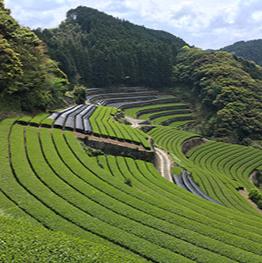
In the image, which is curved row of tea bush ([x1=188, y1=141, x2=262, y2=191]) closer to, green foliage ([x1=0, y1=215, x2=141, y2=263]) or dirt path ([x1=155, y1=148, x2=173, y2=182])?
dirt path ([x1=155, y1=148, x2=173, y2=182])

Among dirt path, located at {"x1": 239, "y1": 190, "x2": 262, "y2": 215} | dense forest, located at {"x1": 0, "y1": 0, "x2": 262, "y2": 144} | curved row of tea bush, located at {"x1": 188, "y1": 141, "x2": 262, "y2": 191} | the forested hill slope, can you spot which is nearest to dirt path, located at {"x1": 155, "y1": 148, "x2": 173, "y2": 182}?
dirt path, located at {"x1": 239, "y1": 190, "x2": 262, "y2": 215}

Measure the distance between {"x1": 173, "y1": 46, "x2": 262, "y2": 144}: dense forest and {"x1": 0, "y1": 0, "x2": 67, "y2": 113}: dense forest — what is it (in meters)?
39.4

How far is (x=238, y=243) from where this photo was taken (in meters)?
17.2

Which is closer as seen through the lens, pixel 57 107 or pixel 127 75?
pixel 57 107

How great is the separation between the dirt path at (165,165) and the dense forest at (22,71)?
1335 centimetres

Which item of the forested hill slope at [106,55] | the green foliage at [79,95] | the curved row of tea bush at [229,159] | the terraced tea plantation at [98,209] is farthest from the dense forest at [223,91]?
the terraced tea plantation at [98,209]

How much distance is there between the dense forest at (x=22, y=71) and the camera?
36481 mm

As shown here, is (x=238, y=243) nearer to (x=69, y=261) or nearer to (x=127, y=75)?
(x=69, y=261)

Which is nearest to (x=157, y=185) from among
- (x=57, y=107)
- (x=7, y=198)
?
(x=7, y=198)

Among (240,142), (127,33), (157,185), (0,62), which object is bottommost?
(240,142)

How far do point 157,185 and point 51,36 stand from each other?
8421 cm

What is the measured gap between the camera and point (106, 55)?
332 feet

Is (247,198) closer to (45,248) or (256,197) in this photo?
(256,197)

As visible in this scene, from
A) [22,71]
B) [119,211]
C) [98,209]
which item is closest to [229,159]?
[22,71]
